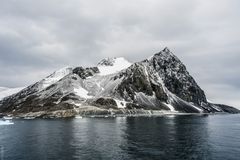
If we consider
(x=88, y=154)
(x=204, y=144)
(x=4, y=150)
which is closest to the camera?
(x=88, y=154)

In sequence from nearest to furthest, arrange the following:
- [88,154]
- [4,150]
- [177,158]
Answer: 1. [177,158]
2. [88,154]
3. [4,150]

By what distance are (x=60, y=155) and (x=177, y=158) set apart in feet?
103

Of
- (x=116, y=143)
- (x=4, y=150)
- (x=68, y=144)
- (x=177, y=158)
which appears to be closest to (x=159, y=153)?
(x=177, y=158)

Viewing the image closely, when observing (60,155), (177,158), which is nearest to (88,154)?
(60,155)

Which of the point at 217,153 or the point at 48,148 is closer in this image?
the point at 217,153

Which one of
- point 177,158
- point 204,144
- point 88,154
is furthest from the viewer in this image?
point 204,144

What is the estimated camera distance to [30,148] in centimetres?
9912

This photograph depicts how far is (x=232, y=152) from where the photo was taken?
90625mm

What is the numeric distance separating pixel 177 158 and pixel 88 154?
24235 mm

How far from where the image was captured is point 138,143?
108 metres

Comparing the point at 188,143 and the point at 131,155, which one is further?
the point at 188,143

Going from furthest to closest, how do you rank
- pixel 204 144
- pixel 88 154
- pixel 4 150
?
pixel 204 144 < pixel 4 150 < pixel 88 154

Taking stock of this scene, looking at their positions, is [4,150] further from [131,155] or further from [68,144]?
[131,155]

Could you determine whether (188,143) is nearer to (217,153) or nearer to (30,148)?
(217,153)
